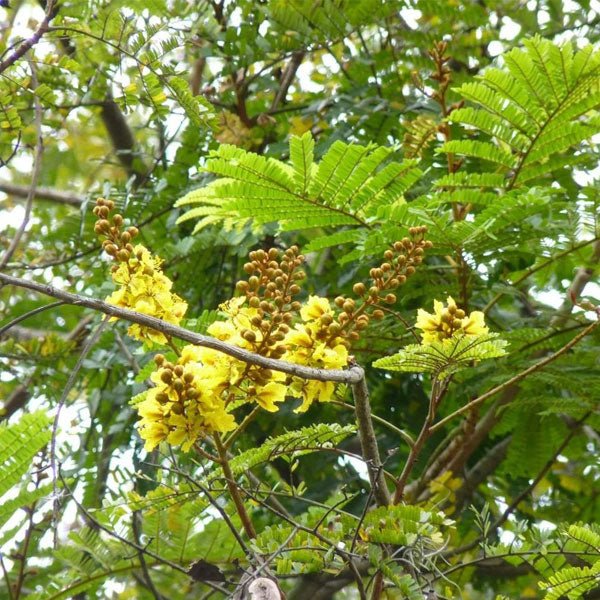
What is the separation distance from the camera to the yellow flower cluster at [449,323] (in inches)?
63.8

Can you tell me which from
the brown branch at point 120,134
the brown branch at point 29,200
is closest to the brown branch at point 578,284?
the brown branch at point 29,200

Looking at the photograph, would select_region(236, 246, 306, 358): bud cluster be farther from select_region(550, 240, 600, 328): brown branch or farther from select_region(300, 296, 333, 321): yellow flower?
select_region(550, 240, 600, 328): brown branch

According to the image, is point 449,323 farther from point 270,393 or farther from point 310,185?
point 310,185

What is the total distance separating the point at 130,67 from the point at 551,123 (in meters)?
1.09

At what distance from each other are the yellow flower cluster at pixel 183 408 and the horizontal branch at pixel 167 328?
7.1 inches

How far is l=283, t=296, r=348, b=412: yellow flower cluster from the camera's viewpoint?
1.52 meters

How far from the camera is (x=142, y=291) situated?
1637 mm

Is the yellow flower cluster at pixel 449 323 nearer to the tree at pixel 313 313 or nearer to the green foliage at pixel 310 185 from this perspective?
the tree at pixel 313 313

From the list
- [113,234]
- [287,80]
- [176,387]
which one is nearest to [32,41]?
[113,234]

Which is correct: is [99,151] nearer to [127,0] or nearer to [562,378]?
[127,0]

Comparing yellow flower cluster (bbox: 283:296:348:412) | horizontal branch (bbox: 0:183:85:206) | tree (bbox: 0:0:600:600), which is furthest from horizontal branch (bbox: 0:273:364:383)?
Answer: horizontal branch (bbox: 0:183:85:206)

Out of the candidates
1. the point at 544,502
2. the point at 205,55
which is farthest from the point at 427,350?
the point at 544,502

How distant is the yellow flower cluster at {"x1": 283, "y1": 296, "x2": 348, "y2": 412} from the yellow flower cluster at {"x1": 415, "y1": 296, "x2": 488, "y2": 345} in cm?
17

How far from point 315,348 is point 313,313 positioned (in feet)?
0.20
